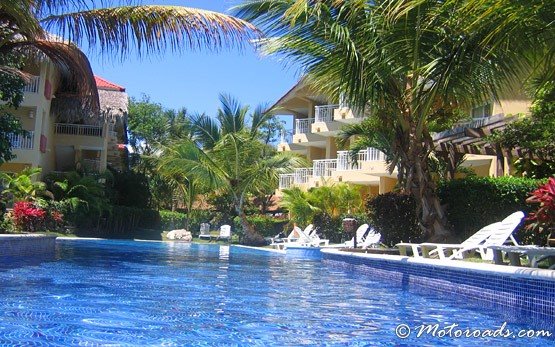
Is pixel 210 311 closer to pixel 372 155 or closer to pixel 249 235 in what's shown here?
pixel 249 235

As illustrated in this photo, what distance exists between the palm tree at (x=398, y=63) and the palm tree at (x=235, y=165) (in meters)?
12.5

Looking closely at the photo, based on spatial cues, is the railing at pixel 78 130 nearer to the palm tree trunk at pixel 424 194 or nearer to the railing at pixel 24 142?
the railing at pixel 24 142

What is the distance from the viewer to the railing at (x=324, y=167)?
96.4 ft

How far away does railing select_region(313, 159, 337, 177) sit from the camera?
29369 mm

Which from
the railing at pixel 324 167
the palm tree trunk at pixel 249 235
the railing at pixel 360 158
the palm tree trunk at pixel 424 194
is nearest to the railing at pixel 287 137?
the railing at pixel 324 167

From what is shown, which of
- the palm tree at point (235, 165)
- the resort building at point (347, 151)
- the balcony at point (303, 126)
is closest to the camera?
the resort building at point (347, 151)

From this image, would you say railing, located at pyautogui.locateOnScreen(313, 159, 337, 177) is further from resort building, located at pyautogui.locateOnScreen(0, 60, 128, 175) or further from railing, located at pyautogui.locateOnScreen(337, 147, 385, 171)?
resort building, located at pyautogui.locateOnScreen(0, 60, 128, 175)

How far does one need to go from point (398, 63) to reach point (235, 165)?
1484 cm

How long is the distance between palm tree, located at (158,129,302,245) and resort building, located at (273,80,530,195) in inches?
118

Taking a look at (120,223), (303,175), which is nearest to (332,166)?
(303,175)

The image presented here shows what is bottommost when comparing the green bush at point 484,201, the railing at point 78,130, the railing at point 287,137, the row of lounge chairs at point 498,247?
the row of lounge chairs at point 498,247

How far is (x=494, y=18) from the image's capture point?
5418 millimetres

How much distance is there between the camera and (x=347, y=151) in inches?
1003

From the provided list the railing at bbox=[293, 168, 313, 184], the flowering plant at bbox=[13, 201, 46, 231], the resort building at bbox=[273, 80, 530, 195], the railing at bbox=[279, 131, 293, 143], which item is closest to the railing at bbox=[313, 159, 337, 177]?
the resort building at bbox=[273, 80, 530, 195]
